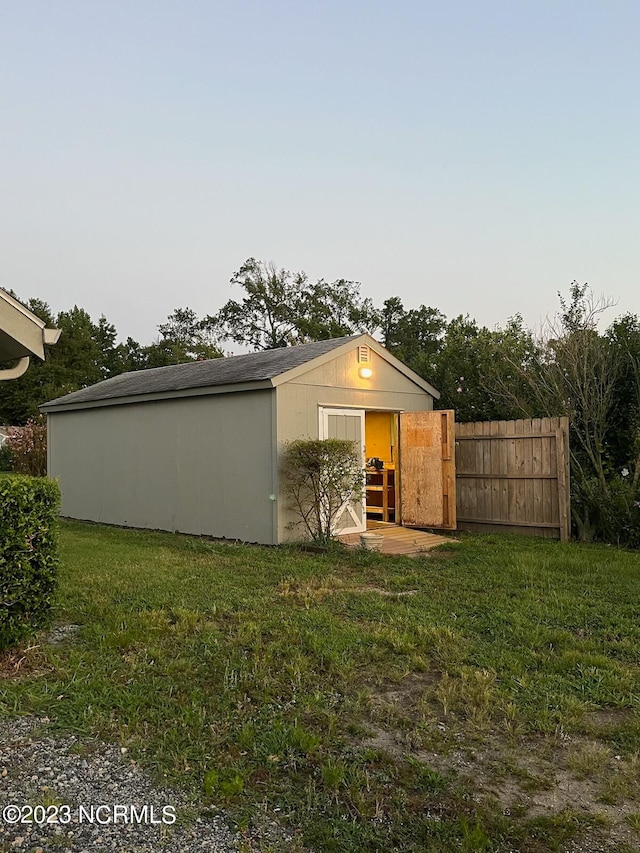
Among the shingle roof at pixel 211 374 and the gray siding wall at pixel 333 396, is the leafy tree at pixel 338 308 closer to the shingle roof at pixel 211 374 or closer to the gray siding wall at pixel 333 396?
the shingle roof at pixel 211 374

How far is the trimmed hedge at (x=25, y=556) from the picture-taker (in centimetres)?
389

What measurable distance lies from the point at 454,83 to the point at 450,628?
8553 millimetres

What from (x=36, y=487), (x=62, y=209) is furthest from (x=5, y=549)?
(x=62, y=209)

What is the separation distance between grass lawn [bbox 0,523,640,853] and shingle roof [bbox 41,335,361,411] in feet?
11.9

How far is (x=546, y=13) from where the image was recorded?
27.2 ft

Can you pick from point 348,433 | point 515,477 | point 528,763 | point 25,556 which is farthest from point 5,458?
point 528,763

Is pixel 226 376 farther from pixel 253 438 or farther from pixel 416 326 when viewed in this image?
pixel 416 326

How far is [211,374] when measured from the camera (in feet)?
32.7

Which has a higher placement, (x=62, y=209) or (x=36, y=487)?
(x=62, y=209)

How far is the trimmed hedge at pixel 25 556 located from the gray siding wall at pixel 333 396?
4364 mm

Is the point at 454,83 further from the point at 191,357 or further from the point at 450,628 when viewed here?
the point at 191,357

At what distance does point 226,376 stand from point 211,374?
0.75 m

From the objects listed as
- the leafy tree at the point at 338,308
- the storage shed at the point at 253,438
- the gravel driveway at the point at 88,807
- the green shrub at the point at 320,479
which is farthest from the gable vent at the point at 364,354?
the leafy tree at the point at 338,308

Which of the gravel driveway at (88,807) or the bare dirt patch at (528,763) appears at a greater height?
the gravel driveway at (88,807)
